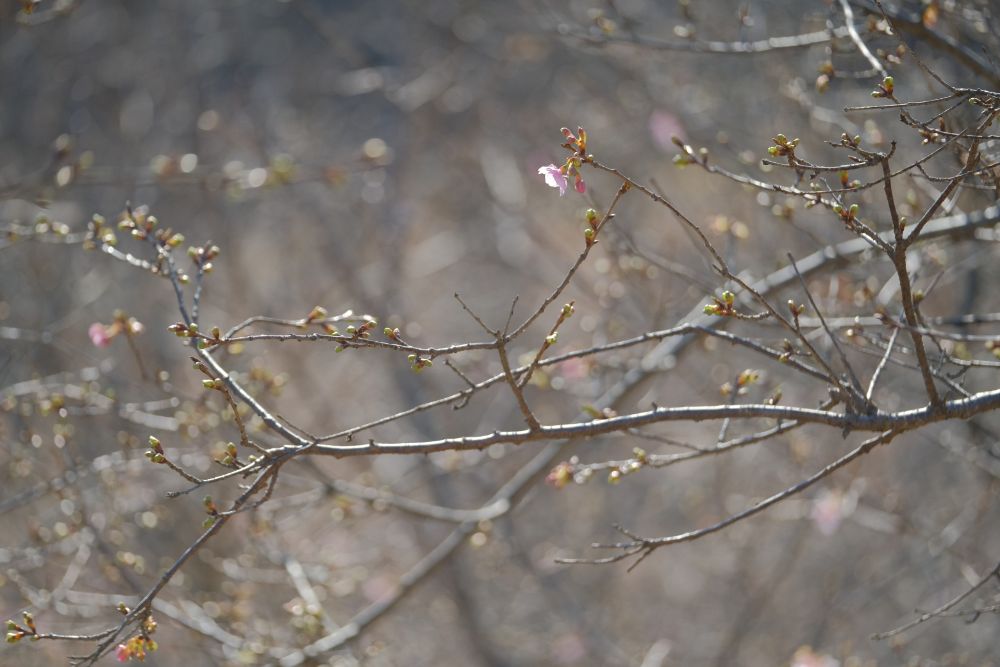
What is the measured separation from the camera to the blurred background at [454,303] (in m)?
4.49

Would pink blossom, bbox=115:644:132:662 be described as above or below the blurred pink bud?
below

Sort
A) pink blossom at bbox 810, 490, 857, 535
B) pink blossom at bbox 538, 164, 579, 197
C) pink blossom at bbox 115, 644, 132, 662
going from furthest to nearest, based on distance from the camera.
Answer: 1. pink blossom at bbox 810, 490, 857, 535
2. pink blossom at bbox 538, 164, 579, 197
3. pink blossom at bbox 115, 644, 132, 662

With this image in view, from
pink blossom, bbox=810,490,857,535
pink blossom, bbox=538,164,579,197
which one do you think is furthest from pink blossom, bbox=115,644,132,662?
pink blossom, bbox=810,490,857,535

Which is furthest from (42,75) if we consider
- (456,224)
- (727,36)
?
(727,36)

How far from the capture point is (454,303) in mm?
8578

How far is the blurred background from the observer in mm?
4492

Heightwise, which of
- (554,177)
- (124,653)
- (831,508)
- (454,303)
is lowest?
(454,303)

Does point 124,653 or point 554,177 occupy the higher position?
point 554,177

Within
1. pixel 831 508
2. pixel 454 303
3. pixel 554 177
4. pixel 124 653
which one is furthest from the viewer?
pixel 454 303

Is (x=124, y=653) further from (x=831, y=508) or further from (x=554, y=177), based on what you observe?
(x=831, y=508)

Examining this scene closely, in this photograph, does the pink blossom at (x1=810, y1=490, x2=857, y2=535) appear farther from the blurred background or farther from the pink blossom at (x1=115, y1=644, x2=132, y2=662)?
the pink blossom at (x1=115, y1=644, x2=132, y2=662)

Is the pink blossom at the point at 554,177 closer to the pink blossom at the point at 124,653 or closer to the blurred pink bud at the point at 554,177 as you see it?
the blurred pink bud at the point at 554,177

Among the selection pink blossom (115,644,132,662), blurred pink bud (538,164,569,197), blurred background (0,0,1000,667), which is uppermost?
blurred pink bud (538,164,569,197)

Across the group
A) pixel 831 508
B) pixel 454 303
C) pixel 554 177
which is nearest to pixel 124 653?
pixel 554 177
